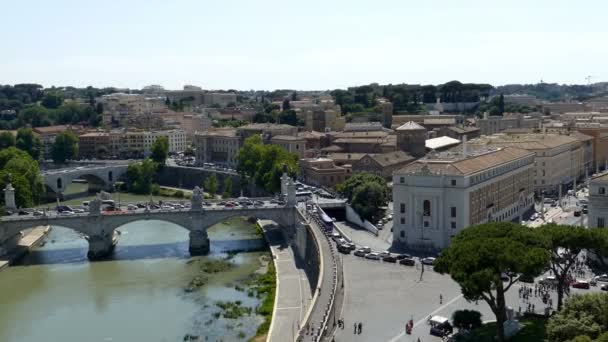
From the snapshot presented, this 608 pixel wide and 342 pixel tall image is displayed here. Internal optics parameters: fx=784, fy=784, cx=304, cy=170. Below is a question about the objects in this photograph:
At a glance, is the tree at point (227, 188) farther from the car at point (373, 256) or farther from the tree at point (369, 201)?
the car at point (373, 256)

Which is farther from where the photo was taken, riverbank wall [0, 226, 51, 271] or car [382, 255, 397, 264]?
riverbank wall [0, 226, 51, 271]

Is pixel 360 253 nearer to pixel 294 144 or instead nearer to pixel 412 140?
pixel 412 140

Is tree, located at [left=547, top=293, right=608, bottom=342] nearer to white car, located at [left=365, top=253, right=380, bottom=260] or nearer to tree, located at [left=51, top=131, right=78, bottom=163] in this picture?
white car, located at [left=365, top=253, right=380, bottom=260]

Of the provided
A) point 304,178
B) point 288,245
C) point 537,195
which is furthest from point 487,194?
point 304,178

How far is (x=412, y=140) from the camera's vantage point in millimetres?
50562

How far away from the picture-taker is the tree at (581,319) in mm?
16859

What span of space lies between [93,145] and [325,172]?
→ 31655mm

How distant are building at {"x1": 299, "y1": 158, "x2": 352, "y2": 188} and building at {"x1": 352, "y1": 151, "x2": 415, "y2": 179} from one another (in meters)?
0.76

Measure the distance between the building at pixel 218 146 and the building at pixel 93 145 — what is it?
10726 mm

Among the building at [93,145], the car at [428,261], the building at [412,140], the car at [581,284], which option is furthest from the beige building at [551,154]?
the building at [93,145]

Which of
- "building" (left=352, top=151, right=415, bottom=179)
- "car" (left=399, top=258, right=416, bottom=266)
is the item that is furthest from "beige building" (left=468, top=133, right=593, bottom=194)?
"car" (left=399, top=258, right=416, bottom=266)

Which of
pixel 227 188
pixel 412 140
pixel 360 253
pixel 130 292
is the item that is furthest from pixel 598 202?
pixel 227 188

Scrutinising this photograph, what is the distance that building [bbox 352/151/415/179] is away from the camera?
45969 millimetres

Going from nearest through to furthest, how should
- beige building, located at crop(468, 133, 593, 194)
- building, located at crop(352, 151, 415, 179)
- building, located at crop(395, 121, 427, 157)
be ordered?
beige building, located at crop(468, 133, 593, 194)
building, located at crop(352, 151, 415, 179)
building, located at crop(395, 121, 427, 157)
